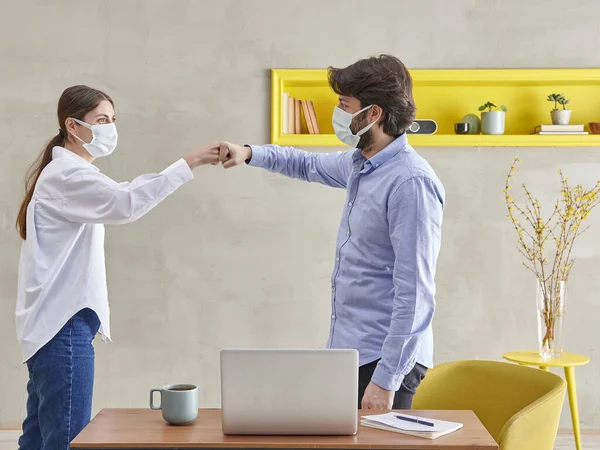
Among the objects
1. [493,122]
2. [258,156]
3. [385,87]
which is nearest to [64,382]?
[258,156]

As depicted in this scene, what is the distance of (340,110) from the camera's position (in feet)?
7.25

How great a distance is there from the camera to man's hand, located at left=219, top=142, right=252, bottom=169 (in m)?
2.63

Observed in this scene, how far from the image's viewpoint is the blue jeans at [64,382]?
2318 millimetres

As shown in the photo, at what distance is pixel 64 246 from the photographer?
2.44m

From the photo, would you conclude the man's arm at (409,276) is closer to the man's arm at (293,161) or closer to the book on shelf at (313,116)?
the man's arm at (293,161)

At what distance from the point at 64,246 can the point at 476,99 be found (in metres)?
2.56

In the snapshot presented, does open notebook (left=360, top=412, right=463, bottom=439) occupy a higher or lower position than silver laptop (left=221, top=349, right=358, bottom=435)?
lower

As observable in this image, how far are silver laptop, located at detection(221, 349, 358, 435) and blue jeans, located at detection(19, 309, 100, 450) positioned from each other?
3.00ft

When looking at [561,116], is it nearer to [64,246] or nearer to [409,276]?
[409,276]

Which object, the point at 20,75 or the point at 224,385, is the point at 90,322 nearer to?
the point at 224,385

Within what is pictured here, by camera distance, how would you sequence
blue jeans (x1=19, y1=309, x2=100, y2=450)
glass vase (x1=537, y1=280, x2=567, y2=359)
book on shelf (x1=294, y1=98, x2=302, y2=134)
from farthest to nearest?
book on shelf (x1=294, y1=98, x2=302, y2=134) < glass vase (x1=537, y1=280, x2=567, y2=359) < blue jeans (x1=19, y1=309, x2=100, y2=450)

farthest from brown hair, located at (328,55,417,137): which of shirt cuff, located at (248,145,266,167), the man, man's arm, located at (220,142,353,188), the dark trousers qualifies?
the dark trousers

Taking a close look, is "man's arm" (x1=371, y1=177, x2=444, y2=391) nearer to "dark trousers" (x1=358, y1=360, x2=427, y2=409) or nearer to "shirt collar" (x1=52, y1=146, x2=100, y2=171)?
"dark trousers" (x1=358, y1=360, x2=427, y2=409)

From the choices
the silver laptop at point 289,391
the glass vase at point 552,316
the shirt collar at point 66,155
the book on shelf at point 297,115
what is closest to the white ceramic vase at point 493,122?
the glass vase at point 552,316
